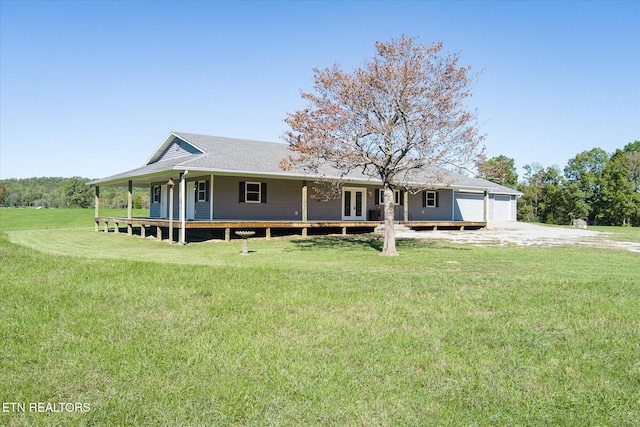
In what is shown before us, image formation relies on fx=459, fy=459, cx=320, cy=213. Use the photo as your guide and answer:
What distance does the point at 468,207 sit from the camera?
29.9 m

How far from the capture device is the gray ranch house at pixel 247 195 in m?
17.8

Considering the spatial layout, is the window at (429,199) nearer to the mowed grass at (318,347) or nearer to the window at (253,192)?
the window at (253,192)

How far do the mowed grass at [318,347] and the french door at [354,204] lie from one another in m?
14.4

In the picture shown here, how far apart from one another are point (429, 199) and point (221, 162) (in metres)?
13.3

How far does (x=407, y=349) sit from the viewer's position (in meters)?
4.47

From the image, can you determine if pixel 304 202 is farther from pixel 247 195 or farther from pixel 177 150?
pixel 177 150

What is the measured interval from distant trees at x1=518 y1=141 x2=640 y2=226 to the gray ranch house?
76.7ft

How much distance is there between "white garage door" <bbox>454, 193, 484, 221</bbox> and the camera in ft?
96.0

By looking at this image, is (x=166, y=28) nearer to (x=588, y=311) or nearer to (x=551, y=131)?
(x=588, y=311)

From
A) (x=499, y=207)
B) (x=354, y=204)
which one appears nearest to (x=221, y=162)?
(x=354, y=204)

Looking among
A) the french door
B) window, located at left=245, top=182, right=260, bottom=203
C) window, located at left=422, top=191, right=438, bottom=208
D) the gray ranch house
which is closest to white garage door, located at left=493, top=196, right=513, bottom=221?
the gray ranch house

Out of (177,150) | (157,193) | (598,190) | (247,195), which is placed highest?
(177,150)

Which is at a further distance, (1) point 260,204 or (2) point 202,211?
(1) point 260,204

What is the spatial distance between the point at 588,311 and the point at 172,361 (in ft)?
17.0
